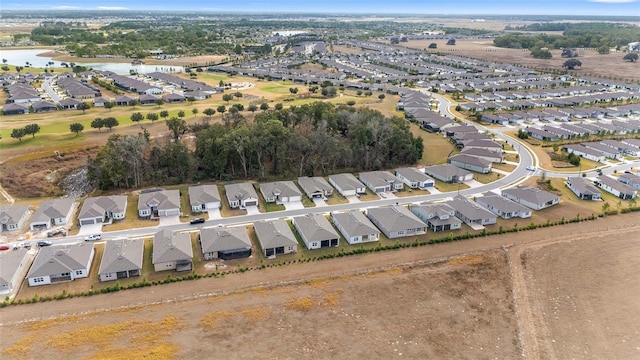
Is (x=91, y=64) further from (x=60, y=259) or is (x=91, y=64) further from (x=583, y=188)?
(x=583, y=188)

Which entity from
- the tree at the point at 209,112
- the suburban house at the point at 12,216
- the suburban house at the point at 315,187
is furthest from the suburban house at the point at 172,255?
the tree at the point at 209,112

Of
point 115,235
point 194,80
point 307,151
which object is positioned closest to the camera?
point 115,235

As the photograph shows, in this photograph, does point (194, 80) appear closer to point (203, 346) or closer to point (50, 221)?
point (50, 221)

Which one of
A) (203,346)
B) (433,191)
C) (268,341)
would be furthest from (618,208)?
(203,346)

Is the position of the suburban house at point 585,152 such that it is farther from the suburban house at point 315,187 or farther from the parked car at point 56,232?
the parked car at point 56,232

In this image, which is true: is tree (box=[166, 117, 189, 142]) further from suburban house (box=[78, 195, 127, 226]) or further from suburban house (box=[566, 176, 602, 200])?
suburban house (box=[566, 176, 602, 200])
